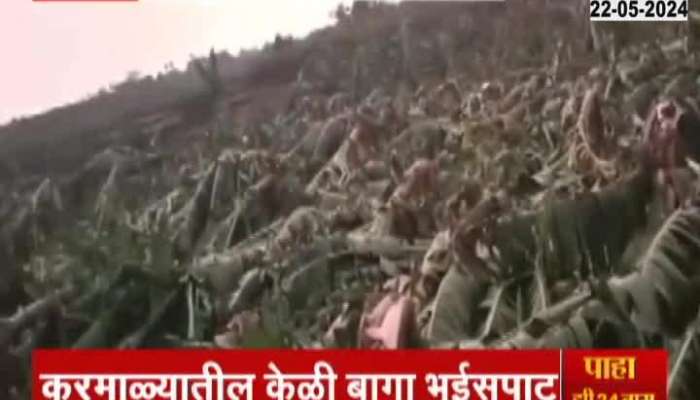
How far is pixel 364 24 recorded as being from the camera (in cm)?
188

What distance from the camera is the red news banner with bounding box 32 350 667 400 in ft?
5.84

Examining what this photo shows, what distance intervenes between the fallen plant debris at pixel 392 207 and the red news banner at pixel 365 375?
27 millimetres

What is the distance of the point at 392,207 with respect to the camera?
1847 millimetres

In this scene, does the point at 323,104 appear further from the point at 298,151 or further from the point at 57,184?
the point at 57,184

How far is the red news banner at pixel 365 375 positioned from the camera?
1779mm

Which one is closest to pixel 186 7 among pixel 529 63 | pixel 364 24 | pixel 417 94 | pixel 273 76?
pixel 273 76

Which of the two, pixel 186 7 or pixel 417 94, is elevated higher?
pixel 186 7

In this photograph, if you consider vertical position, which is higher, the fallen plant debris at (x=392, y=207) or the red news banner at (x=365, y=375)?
the fallen plant debris at (x=392, y=207)

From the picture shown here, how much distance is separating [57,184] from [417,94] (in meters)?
0.64
